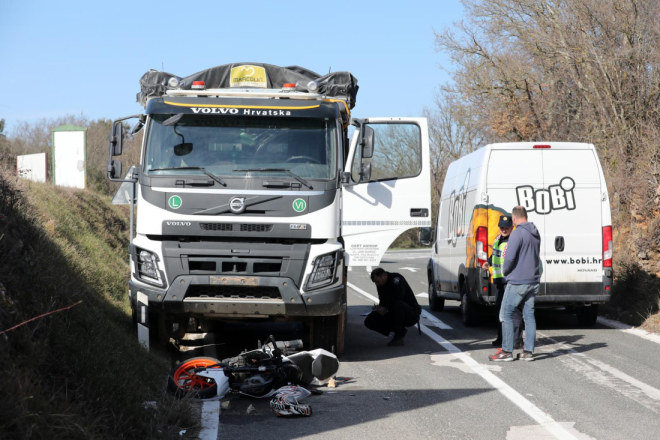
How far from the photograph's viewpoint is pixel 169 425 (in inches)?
231

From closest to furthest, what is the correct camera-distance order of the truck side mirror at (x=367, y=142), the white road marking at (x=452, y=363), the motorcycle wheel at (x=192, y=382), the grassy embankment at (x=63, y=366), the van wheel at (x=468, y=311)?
the grassy embankment at (x=63, y=366), the motorcycle wheel at (x=192, y=382), the white road marking at (x=452, y=363), the truck side mirror at (x=367, y=142), the van wheel at (x=468, y=311)

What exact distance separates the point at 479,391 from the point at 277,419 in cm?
218

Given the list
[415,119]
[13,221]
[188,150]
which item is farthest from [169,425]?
[415,119]

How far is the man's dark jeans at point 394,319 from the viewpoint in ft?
34.8

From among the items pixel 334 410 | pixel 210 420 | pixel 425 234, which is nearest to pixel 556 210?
pixel 425 234

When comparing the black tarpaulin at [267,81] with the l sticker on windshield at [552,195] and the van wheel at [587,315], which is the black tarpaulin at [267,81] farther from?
the van wheel at [587,315]

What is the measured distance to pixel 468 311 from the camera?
41.4ft

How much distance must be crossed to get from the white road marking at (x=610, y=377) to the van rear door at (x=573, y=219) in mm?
1608

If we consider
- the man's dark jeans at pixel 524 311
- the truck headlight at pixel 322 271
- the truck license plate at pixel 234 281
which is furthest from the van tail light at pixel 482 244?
the truck license plate at pixel 234 281

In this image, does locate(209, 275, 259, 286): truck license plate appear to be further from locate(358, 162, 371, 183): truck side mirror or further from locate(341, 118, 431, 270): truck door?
locate(358, 162, 371, 183): truck side mirror

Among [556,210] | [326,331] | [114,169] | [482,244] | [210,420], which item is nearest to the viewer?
[210,420]

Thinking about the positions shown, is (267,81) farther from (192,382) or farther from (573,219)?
(573,219)

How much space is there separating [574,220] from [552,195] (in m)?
0.51

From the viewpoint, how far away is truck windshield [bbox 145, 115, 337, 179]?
8617mm
